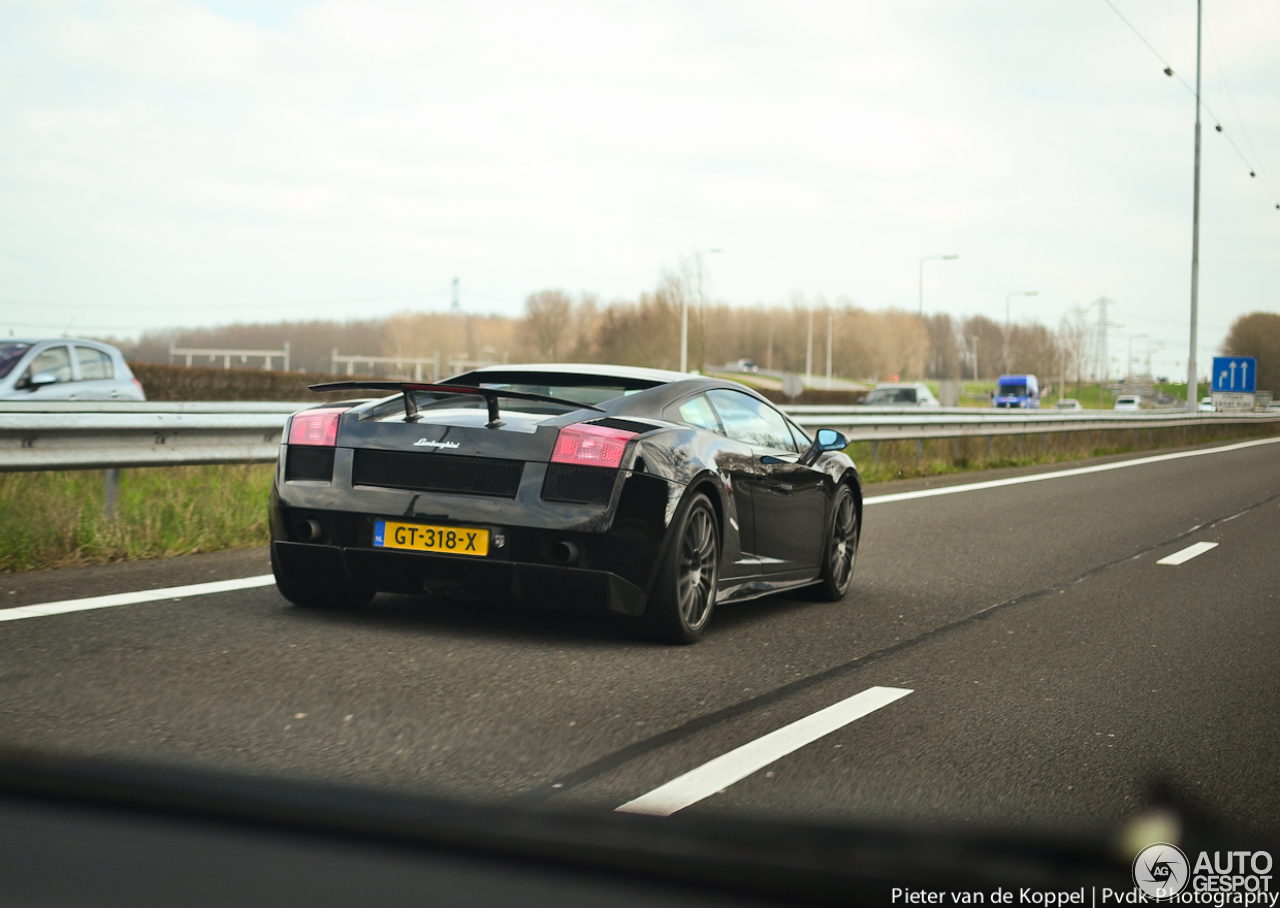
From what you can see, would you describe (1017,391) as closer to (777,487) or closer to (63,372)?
(63,372)

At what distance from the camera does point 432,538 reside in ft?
18.8

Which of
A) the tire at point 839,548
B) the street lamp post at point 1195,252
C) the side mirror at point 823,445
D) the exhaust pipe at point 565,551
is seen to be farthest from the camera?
the street lamp post at point 1195,252

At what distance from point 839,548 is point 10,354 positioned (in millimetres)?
12711

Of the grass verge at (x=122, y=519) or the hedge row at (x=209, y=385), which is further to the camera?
the hedge row at (x=209, y=385)

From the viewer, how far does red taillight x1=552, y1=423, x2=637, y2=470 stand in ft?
18.7

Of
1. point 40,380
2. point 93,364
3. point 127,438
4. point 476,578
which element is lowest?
point 476,578

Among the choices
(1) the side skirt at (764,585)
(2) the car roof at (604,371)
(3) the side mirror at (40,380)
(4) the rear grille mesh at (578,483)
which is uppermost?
(2) the car roof at (604,371)

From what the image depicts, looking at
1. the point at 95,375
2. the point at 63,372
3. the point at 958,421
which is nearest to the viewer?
the point at 63,372

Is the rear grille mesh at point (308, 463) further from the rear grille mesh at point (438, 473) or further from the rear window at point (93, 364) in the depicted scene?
the rear window at point (93, 364)

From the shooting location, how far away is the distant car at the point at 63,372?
16.3m

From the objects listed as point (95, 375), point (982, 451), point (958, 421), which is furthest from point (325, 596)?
point (982, 451)

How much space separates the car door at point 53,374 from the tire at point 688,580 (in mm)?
12128

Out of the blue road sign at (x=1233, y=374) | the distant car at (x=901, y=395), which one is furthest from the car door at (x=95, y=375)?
the blue road sign at (x=1233, y=374)

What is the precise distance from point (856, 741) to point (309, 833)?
90.6 inches
